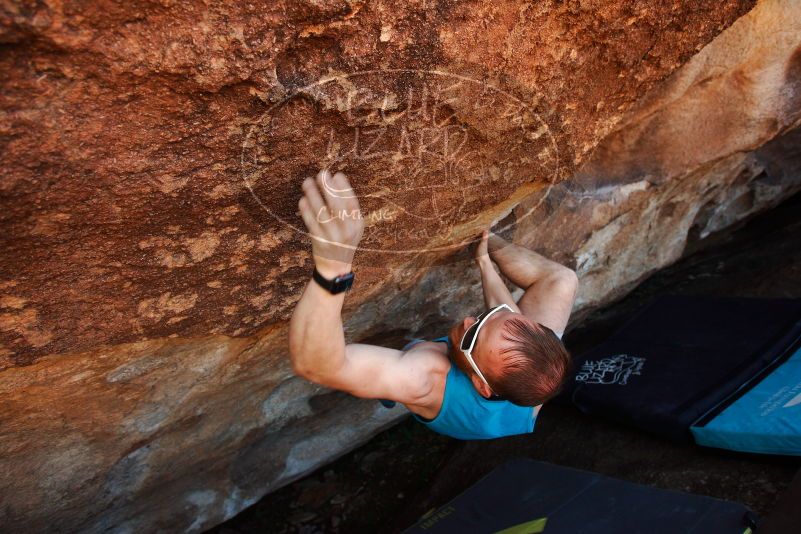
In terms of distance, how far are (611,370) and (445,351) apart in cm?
143

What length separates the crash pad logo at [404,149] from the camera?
1298 mm

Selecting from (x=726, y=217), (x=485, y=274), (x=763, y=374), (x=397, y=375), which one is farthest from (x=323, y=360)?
Result: (x=726, y=217)

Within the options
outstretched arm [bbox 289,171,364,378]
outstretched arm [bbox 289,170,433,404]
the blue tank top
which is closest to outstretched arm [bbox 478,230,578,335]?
the blue tank top

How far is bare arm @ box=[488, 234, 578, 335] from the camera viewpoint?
1.95m

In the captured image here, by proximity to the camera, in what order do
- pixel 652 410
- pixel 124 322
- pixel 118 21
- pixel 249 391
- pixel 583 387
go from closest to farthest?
1. pixel 118 21
2. pixel 124 322
3. pixel 249 391
4. pixel 652 410
5. pixel 583 387

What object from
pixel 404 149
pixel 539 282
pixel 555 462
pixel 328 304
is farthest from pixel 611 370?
pixel 328 304

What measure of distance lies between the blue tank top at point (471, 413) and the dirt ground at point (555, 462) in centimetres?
105

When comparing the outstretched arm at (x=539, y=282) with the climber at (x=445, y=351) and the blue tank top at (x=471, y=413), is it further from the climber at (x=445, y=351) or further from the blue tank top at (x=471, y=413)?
the blue tank top at (x=471, y=413)

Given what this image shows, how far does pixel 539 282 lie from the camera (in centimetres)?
204

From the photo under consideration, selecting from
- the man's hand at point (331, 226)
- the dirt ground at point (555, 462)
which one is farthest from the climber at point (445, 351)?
the dirt ground at point (555, 462)

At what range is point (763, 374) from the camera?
104 inches

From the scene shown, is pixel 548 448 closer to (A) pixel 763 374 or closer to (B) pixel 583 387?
(B) pixel 583 387

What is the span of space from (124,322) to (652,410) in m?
2.04

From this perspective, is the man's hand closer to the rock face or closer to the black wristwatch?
the black wristwatch
